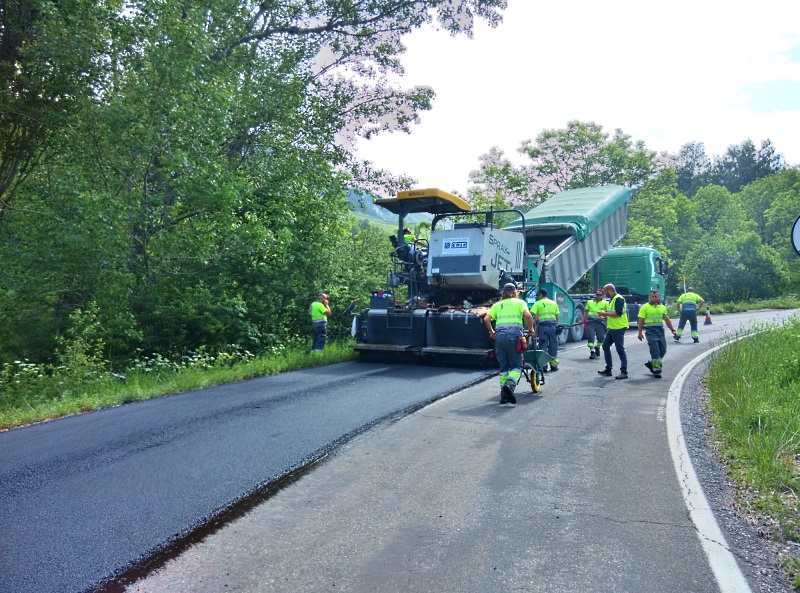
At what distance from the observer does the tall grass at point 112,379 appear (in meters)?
8.85

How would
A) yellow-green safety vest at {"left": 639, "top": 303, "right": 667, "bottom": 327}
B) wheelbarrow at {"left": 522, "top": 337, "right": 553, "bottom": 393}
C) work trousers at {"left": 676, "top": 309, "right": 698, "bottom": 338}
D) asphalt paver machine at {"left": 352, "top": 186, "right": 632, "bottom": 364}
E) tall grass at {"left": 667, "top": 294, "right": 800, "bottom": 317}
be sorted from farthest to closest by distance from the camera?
1. tall grass at {"left": 667, "top": 294, "right": 800, "bottom": 317}
2. work trousers at {"left": 676, "top": 309, "right": 698, "bottom": 338}
3. asphalt paver machine at {"left": 352, "top": 186, "right": 632, "bottom": 364}
4. yellow-green safety vest at {"left": 639, "top": 303, "right": 667, "bottom": 327}
5. wheelbarrow at {"left": 522, "top": 337, "right": 553, "bottom": 393}

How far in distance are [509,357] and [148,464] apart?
4918 millimetres

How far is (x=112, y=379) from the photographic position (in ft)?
35.7

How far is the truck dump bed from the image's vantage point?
1593cm

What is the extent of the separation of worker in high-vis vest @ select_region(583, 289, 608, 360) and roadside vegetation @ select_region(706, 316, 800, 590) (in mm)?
2435

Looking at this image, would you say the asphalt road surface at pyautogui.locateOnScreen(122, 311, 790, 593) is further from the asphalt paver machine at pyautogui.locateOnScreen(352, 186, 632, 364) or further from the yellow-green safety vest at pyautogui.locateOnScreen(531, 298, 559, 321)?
the asphalt paver machine at pyautogui.locateOnScreen(352, 186, 632, 364)

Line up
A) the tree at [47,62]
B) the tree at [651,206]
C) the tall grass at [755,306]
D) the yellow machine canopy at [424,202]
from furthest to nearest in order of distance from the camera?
the tree at [651,206]
the tall grass at [755,306]
the yellow machine canopy at [424,202]
the tree at [47,62]

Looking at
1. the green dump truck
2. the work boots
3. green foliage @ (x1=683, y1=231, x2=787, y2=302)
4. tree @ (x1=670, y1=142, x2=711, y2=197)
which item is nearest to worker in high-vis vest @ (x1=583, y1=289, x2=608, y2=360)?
the green dump truck

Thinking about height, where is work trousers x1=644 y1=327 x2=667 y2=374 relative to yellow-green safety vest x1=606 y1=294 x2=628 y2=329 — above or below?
below

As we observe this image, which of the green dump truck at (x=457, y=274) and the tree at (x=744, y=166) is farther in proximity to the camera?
the tree at (x=744, y=166)

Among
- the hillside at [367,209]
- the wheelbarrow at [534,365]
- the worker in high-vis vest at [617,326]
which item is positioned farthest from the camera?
the hillside at [367,209]

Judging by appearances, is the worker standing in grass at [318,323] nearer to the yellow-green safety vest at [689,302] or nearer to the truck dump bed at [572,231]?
the truck dump bed at [572,231]

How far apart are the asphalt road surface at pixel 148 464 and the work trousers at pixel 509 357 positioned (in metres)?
1.08

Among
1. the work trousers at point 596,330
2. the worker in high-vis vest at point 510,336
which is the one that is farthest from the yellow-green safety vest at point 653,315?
the worker in high-vis vest at point 510,336
